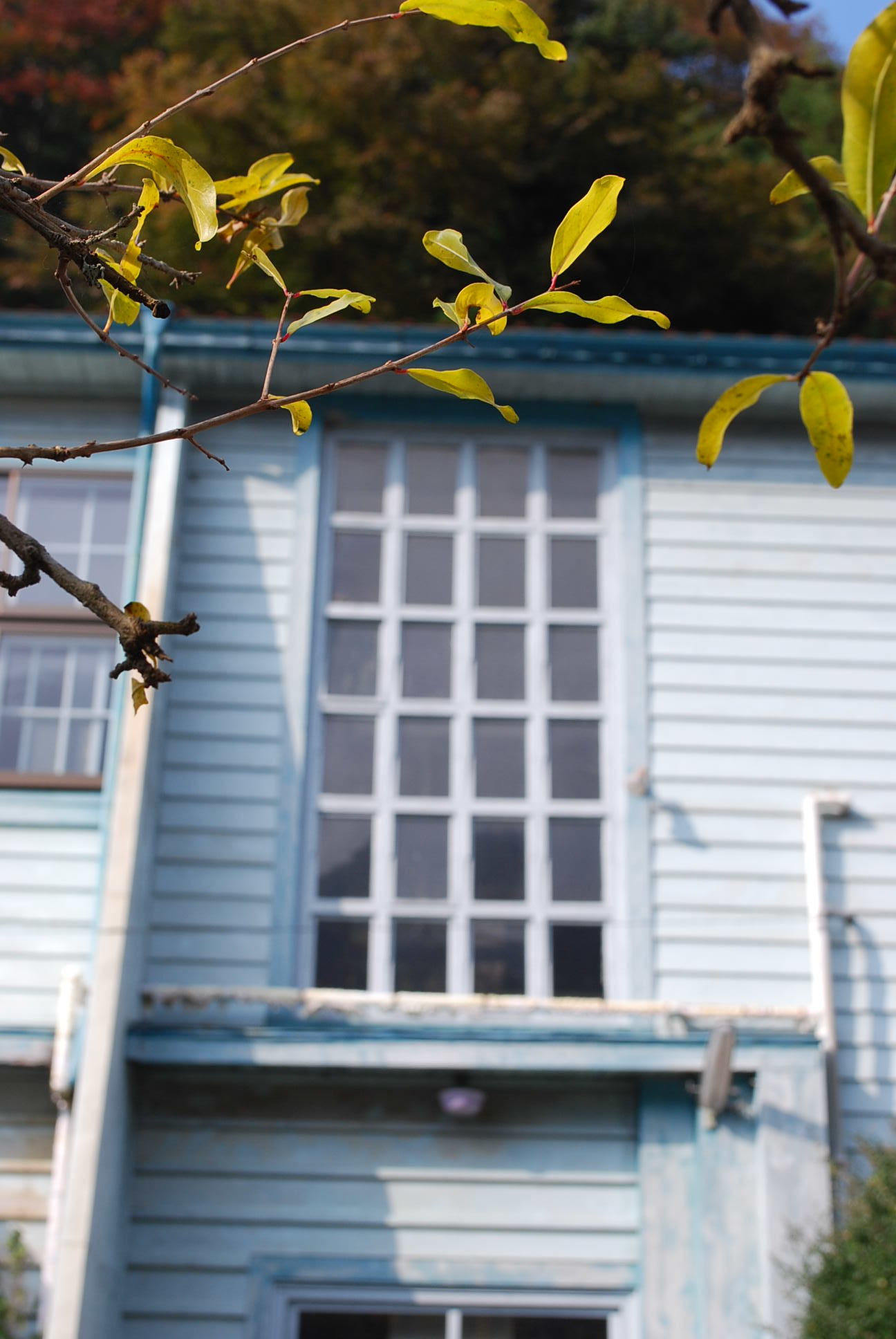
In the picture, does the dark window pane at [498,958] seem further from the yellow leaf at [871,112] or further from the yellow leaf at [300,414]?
the yellow leaf at [871,112]

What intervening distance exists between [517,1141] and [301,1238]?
3.06 ft

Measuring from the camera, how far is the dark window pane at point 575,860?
614 centimetres

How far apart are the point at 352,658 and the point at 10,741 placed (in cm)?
160

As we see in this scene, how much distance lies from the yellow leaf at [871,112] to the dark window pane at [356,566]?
5251mm

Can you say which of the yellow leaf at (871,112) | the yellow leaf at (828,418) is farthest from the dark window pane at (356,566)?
the yellow leaf at (871,112)

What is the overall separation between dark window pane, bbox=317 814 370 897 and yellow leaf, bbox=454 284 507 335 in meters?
4.41

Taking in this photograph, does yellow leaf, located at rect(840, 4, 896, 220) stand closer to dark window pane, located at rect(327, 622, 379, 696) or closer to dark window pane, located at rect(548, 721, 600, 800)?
dark window pane, located at rect(548, 721, 600, 800)

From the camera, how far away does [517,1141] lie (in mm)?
5629

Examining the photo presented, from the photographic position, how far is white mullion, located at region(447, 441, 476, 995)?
6.02 meters

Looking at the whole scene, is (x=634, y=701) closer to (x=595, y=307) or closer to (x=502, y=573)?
(x=502, y=573)

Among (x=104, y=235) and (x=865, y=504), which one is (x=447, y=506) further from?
(x=104, y=235)

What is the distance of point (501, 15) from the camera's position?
1.83 meters

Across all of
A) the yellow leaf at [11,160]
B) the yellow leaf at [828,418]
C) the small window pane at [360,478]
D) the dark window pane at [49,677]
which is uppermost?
the small window pane at [360,478]

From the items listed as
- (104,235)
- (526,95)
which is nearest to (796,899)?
(104,235)
